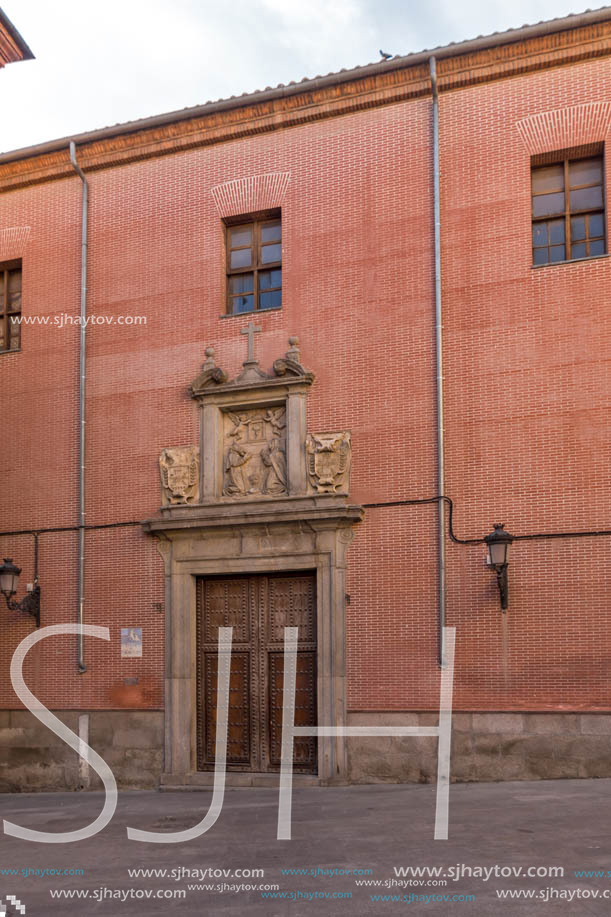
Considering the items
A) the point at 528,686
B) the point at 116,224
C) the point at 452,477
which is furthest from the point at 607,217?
the point at 116,224

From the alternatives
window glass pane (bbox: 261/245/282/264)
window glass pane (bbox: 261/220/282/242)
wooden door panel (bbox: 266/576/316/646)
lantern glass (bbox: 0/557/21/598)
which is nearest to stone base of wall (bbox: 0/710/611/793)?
wooden door panel (bbox: 266/576/316/646)

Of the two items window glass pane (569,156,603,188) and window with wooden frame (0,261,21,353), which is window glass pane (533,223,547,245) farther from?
window with wooden frame (0,261,21,353)

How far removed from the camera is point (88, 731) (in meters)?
13.9

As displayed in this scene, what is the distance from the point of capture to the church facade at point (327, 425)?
1207cm

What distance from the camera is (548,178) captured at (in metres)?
13.0

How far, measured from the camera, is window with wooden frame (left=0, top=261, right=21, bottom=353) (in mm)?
15766

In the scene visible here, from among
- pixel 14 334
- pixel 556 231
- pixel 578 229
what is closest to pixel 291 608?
pixel 556 231

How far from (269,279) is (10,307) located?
4425 mm

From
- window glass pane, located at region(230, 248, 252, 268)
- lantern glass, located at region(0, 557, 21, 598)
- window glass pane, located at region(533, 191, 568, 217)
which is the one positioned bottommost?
lantern glass, located at region(0, 557, 21, 598)

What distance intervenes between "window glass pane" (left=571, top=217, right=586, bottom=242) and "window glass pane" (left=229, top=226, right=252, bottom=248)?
4.54 m

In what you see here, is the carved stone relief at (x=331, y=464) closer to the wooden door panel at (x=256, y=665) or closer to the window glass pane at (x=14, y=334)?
the wooden door panel at (x=256, y=665)

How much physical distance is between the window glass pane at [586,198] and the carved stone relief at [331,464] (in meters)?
4.10

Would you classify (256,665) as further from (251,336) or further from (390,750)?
(251,336)

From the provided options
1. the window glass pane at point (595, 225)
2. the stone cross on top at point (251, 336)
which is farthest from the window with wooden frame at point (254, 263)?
the window glass pane at point (595, 225)
